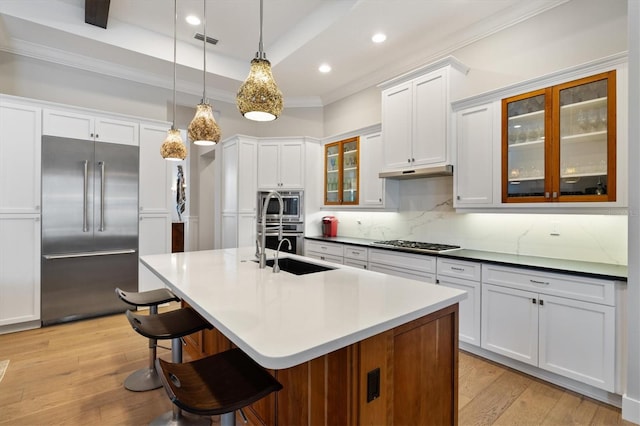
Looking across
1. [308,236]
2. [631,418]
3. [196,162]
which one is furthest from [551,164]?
[196,162]

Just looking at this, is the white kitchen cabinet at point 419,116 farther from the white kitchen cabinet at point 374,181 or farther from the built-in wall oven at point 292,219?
the built-in wall oven at point 292,219

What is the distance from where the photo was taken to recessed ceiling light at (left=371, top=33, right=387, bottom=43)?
336 centimetres

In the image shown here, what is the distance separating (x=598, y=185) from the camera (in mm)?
2268

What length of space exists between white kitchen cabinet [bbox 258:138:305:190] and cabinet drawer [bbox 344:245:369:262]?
132cm

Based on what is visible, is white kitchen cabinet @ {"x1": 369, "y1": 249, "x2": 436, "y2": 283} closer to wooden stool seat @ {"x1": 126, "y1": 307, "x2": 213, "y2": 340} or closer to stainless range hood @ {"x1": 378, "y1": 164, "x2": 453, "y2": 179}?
stainless range hood @ {"x1": 378, "y1": 164, "x2": 453, "y2": 179}

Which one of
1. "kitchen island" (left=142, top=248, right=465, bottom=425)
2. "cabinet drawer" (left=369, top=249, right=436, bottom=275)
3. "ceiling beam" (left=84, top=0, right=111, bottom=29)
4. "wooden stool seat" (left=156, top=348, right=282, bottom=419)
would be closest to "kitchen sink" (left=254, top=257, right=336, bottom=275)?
"kitchen island" (left=142, top=248, right=465, bottom=425)

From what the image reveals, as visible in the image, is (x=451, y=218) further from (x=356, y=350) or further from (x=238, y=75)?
(x=238, y=75)

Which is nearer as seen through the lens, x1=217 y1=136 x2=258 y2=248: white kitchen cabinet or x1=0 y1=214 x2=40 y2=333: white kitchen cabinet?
x1=0 y1=214 x2=40 y2=333: white kitchen cabinet

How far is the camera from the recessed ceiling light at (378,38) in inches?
132

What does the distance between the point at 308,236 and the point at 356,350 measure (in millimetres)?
3612

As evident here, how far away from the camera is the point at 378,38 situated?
3.42m

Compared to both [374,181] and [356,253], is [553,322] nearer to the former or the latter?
[356,253]

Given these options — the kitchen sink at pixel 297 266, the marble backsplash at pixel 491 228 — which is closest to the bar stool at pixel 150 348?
the kitchen sink at pixel 297 266

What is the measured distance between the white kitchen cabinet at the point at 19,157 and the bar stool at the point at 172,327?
247cm
